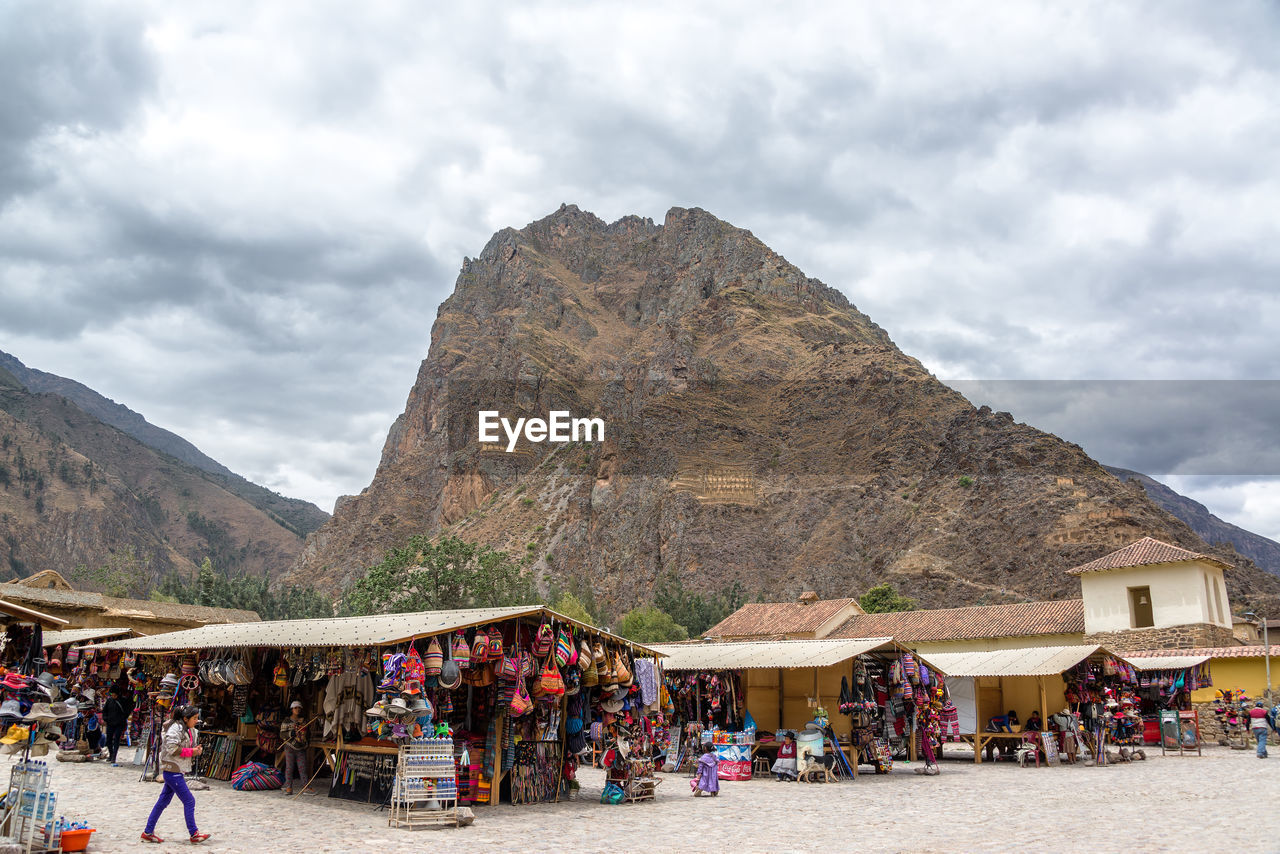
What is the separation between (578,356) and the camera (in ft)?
423

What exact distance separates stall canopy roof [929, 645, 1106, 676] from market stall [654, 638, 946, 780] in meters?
1.96

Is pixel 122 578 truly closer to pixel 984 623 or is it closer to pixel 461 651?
pixel 984 623

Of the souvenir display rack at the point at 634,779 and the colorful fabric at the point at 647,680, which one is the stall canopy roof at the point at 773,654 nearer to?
the colorful fabric at the point at 647,680

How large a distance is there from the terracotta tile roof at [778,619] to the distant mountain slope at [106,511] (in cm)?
4373

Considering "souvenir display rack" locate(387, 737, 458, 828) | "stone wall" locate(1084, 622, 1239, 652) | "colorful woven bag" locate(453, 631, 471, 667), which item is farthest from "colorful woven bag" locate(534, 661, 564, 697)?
"stone wall" locate(1084, 622, 1239, 652)

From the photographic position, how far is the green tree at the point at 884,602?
5472 cm

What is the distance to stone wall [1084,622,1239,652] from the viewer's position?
106 ft

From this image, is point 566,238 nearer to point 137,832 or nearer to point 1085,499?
point 1085,499

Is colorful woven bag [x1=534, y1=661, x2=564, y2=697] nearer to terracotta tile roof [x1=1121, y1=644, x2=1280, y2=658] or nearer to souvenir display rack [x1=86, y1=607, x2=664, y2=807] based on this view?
souvenir display rack [x1=86, y1=607, x2=664, y2=807]

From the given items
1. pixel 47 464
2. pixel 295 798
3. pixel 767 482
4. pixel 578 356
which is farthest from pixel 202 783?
pixel 47 464

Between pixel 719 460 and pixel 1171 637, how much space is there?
53891 mm

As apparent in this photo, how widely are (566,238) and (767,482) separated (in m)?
90.6

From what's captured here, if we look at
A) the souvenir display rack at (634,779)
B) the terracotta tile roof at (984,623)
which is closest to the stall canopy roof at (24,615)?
the souvenir display rack at (634,779)

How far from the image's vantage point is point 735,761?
1886 cm
